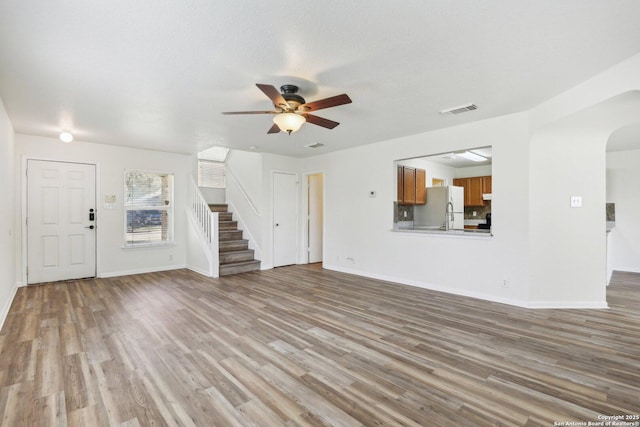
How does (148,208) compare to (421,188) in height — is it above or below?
below

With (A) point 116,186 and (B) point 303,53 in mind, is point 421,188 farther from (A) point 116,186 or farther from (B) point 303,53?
(A) point 116,186

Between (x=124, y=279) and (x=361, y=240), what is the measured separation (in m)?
4.49

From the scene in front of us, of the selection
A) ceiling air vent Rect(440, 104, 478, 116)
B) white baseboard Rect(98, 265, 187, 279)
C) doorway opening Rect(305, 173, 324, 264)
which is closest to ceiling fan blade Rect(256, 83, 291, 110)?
ceiling air vent Rect(440, 104, 478, 116)

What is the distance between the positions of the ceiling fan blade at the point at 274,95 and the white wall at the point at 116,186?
4445mm

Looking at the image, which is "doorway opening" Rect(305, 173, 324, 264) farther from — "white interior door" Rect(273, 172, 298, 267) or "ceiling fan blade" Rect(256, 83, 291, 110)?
"ceiling fan blade" Rect(256, 83, 291, 110)

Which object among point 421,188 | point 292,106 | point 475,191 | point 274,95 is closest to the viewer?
point 274,95

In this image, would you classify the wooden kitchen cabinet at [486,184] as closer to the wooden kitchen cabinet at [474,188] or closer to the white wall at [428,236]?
the wooden kitchen cabinet at [474,188]

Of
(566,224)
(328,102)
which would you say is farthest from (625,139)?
(328,102)

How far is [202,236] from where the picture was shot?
6039 mm

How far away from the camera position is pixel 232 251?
6.61m

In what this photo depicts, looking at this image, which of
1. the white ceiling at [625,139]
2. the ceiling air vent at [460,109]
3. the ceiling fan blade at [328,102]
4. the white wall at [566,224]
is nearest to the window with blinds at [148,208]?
the ceiling fan blade at [328,102]

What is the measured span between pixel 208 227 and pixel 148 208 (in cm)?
150

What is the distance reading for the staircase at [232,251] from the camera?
6115 millimetres

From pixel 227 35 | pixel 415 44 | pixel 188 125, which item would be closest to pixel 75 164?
pixel 188 125
